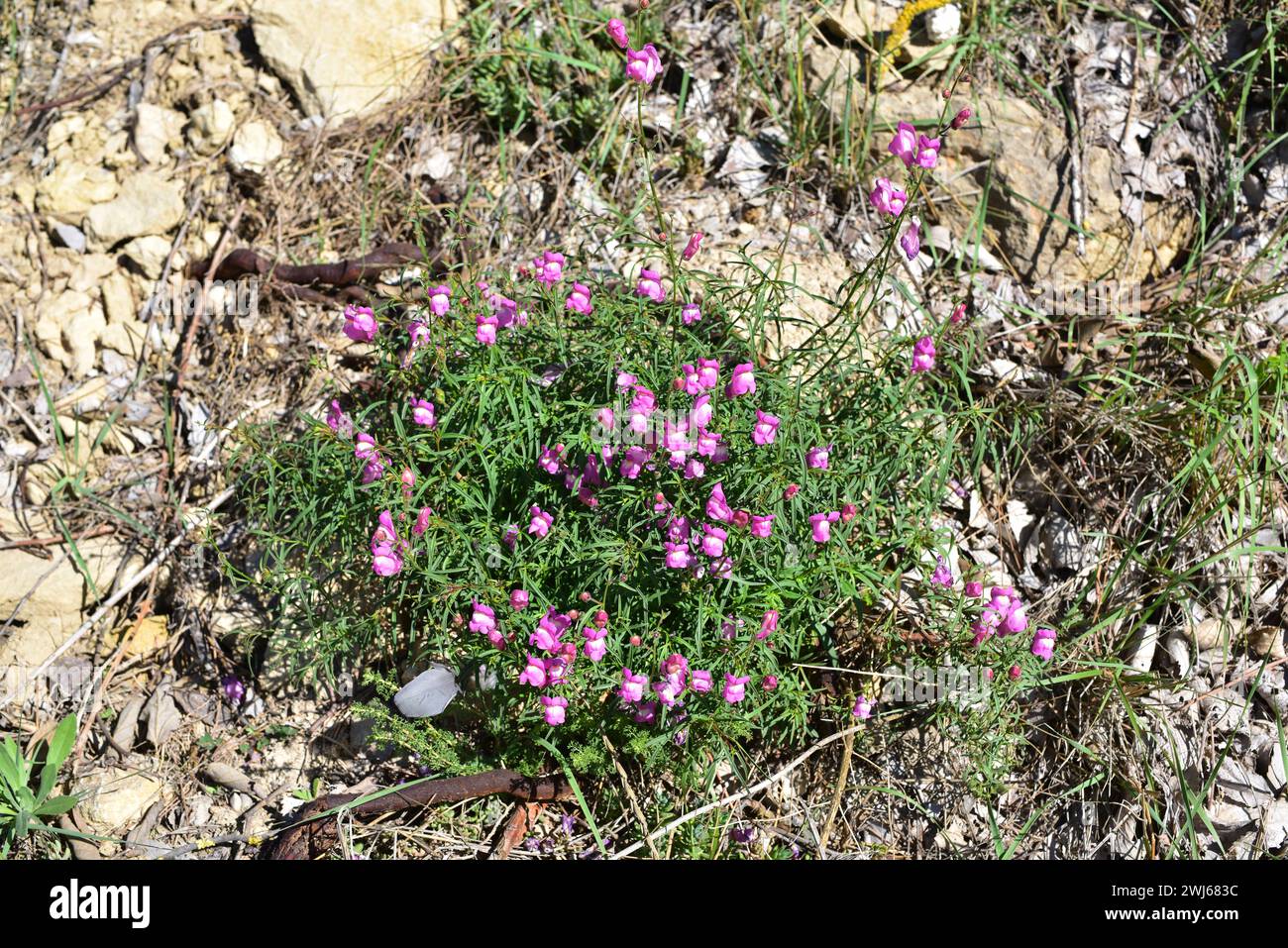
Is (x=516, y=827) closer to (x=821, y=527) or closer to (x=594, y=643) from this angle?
(x=594, y=643)

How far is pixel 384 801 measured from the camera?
3203 mm

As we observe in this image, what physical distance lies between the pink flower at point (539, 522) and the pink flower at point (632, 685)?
0.47m

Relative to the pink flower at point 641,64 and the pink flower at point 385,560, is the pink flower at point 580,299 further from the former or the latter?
the pink flower at point 385,560

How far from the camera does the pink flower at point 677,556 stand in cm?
278

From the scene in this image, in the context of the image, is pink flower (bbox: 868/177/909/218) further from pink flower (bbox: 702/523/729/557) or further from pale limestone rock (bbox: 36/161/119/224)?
pale limestone rock (bbox: 36/161/119/224)

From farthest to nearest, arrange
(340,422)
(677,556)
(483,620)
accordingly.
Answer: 1. (340,422)
2. (483,620)
3. (677,556)

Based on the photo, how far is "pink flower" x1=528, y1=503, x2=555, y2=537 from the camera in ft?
9.87

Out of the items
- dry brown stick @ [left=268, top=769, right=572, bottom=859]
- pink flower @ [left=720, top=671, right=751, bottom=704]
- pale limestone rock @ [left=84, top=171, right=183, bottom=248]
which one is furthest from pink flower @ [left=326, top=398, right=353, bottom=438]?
pale limestone rock @ [left=84, top=171, right=183, bottom=248]

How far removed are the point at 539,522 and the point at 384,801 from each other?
40.1 inches

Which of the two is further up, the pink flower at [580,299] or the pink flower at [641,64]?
the pink flower at [641,64]

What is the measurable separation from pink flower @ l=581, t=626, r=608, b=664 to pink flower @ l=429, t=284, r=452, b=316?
1.09 meters

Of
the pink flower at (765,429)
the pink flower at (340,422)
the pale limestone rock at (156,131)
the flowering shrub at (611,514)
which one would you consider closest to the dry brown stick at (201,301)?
the pale limestone rock at (156,131)
